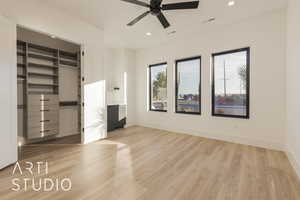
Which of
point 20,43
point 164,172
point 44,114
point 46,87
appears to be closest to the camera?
point 164,172

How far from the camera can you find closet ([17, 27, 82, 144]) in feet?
11.6

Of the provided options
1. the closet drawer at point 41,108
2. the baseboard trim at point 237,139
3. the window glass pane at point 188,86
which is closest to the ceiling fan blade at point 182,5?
the window glass pane at point 188,86

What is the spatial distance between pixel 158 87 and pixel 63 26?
3.39 meters

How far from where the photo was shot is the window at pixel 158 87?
526 centimetres

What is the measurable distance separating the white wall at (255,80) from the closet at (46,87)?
3418 millimetres

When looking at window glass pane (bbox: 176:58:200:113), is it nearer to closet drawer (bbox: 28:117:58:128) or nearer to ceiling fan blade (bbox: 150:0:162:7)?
ceiling fan blade (bbox: 150:0:162:7)

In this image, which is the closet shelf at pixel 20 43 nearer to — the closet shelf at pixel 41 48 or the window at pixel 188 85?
the closet shelf at pixel 41 48

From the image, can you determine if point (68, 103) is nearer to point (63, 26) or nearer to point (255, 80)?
point (63, 26)

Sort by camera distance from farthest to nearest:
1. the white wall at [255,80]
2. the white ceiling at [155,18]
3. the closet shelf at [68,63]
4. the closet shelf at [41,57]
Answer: the closet shelf at [68,63] < the closet shelf at [41,57] < the white wall at [255,80] < the white ceiling at [155,18]

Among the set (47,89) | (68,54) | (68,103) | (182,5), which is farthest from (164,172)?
(68,54)

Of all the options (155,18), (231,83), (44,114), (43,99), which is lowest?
(44,114)

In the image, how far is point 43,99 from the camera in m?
3.82

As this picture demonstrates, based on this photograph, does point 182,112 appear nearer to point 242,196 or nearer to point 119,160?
point 119,160

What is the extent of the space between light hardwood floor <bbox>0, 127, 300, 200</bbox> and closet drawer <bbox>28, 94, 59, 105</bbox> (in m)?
1.08
